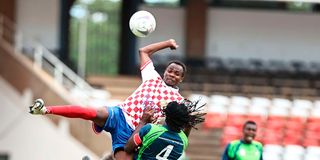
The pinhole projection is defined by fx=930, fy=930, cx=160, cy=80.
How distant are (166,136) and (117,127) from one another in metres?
0.81

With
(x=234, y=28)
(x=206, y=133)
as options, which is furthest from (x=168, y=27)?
(x=206, y=133)

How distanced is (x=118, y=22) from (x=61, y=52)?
10.5ft

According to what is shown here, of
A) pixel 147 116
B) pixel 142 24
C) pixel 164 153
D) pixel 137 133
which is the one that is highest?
pixel 142 24

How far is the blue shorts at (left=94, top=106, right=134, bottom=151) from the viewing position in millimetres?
8766

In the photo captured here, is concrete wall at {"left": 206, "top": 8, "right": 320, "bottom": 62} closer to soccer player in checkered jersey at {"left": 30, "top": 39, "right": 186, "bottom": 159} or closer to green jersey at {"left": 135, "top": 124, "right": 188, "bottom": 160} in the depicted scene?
soccer player in checkered jersey at {"left": 30, "top": 39, "right": 186, "bottom": 159}

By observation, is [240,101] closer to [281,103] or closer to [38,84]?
[281,103]

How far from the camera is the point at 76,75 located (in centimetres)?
2345

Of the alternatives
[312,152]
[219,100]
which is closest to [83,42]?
[219,100]

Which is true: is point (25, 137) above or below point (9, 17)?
below

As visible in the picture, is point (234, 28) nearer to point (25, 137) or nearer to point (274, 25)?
point (274, 25)

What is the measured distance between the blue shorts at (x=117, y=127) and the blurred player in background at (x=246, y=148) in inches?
116

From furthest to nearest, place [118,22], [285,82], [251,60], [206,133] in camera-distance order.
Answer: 1. [118,22]
2. [251,60]
3. [285,82]
4. [206,133]

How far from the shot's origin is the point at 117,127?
8773mm

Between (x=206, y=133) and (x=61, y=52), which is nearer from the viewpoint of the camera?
(x=206, y=133)
